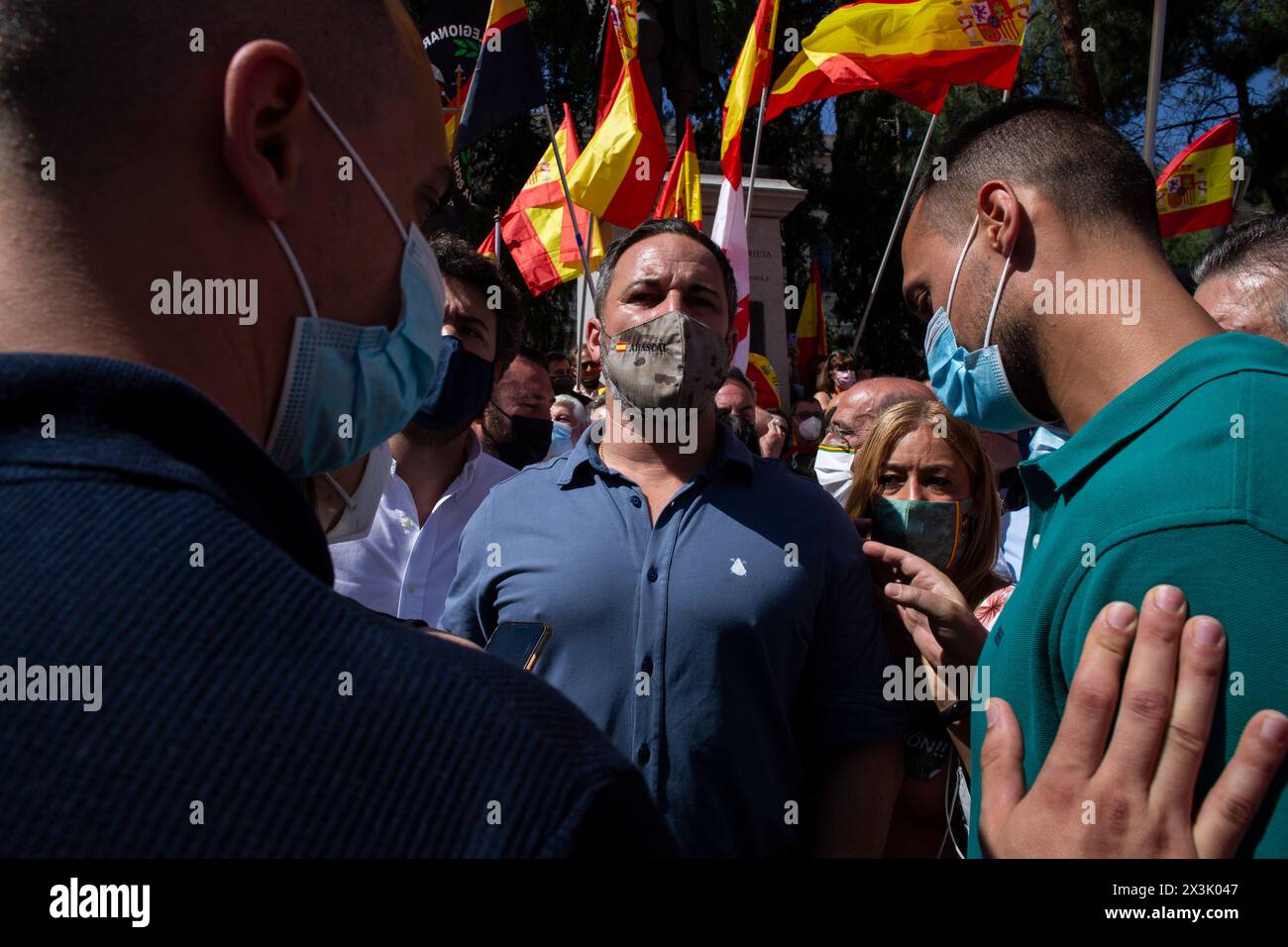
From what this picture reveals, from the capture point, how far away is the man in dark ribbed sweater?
694 mm

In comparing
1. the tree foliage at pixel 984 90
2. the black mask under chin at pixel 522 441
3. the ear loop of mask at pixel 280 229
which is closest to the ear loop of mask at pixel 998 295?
the ear loop of mask at pixel 280 229

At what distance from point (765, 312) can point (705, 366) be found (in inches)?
386

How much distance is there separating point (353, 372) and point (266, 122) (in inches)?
13.2

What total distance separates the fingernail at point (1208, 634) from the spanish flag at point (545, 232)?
25.9 ft

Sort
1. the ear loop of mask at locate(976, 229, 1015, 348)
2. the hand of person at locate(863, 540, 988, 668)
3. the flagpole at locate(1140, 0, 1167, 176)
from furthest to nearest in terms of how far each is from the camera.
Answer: the flagpole at locate(1140, 0, 1167, 176), the hand of person at locate(863, 540, 988, 668), the ear loop of mask at locate(976, 229, 1015, 348)

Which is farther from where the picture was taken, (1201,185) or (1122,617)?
(1201,185)

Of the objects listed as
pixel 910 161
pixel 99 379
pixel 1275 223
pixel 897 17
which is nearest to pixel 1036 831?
pixel 99 379

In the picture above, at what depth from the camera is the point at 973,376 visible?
7.85 ft

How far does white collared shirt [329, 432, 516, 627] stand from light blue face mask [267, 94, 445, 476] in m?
1.84

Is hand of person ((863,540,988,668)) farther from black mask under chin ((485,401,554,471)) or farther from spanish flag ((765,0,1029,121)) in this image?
spanish flag ((765,0,1029,121))

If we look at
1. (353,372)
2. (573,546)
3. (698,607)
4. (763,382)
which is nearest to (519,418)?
(573,546)

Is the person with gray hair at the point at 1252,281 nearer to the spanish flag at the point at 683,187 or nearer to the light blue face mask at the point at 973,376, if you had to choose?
the light blue face mask at the point at 973,376

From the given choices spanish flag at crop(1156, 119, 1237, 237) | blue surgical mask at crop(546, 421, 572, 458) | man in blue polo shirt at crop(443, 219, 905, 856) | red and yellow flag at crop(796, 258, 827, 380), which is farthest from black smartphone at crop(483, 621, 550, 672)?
red and yellow flag at crop(796, 258, 827, 380)

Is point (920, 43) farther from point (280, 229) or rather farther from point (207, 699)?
point (207, 699)
